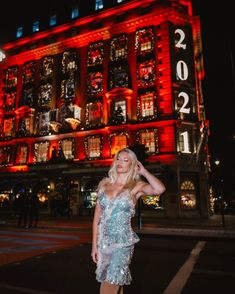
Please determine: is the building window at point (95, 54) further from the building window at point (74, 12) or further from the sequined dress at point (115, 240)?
the sequined dress at point (115, 240)

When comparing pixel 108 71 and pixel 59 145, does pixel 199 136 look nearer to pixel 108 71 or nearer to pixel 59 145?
pixel 108 71

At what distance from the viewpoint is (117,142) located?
2920 cm

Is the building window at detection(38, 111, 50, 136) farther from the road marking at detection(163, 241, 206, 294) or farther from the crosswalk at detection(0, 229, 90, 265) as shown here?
the road marking at detection(163, 241, 206, 294)

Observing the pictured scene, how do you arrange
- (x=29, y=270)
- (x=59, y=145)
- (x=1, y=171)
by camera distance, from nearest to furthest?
(x=29, y=270)
(x=59, y=145)
(x=1, y=171)

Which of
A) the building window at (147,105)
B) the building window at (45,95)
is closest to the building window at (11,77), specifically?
the building window at (45,95)

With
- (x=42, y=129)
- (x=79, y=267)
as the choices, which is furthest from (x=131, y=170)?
(x=42, y=129)

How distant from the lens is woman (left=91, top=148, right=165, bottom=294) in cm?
321

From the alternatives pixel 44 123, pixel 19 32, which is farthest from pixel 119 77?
pixel 19 32

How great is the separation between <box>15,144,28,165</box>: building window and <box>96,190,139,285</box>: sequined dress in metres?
32.7

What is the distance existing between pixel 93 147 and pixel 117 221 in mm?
27396

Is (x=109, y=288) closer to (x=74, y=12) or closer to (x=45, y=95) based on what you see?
(x=45, y=95)

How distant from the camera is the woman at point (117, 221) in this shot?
321 cm

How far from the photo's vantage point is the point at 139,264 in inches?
297

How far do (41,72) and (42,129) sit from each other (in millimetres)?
7483
